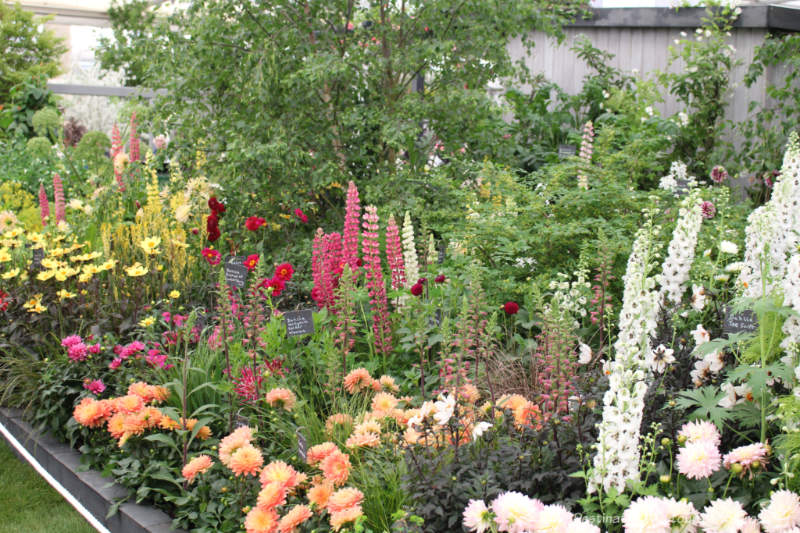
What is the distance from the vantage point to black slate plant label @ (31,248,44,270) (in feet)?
14.2

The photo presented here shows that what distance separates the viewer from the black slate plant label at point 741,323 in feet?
8.12

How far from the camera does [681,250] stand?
2.86 metres

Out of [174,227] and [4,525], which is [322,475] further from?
[174,227]

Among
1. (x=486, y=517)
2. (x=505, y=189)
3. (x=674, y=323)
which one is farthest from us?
Result: (x=505, y=189)

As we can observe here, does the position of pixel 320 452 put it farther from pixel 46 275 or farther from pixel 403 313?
pixel 46 275

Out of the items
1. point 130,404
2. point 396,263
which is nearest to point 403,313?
point 396,263

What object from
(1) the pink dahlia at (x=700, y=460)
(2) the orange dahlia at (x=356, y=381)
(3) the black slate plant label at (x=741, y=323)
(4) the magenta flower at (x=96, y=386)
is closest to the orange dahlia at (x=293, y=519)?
(2) the orange dahlia at (x=356, y=381)

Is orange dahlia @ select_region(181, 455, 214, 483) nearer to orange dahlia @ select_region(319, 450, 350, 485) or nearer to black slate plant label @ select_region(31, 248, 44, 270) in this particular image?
orange dahlia @ select_region(319, 450, 350, 485)

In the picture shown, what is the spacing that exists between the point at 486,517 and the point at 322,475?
945mm

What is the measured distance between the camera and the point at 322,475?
2654mm

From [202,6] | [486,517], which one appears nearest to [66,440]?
[486,517]

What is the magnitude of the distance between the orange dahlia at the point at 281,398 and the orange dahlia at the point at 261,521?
1.85 feet

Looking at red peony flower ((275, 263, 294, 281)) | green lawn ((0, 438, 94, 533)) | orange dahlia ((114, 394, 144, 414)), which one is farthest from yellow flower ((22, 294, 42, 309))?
red peony flower ((275, 263, 294, 281))

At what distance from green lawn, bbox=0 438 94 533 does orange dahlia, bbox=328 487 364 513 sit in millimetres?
1442
